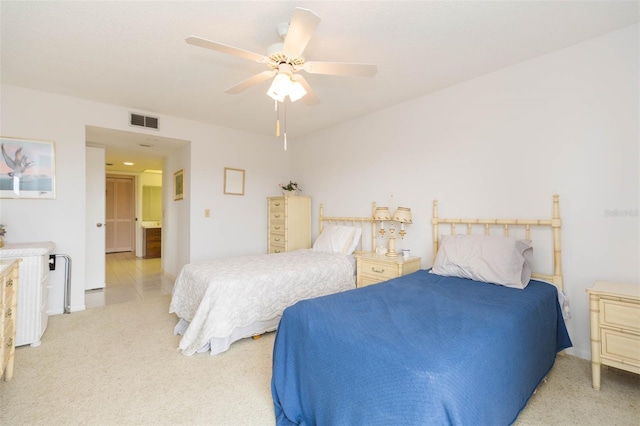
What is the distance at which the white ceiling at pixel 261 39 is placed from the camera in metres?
1.87

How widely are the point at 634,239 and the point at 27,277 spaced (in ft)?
15.7

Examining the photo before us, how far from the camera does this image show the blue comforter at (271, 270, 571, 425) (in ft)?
3.55

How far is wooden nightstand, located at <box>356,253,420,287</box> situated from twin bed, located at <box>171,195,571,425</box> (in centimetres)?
36

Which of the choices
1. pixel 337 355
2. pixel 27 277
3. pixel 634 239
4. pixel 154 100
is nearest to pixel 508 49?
pixel 634 239

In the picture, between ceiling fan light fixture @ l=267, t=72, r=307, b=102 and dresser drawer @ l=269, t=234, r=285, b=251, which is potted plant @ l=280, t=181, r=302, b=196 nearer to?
dresser drawer @ l=269, t=234, r=285, b=251

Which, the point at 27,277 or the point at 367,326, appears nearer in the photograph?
the point at 367,326

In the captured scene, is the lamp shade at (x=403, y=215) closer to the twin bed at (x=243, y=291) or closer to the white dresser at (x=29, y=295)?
the twin bed at (x=243, y=291)

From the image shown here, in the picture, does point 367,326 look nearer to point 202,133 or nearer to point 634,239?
point 634,239

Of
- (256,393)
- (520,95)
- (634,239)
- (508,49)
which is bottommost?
(256,393)

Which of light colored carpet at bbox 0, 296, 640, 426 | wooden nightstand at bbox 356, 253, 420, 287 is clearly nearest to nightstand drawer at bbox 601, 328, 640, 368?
light colored carpet at bbox 0, 296, 640, 426

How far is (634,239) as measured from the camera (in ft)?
6.69

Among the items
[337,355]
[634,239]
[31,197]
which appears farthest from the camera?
[31,197]

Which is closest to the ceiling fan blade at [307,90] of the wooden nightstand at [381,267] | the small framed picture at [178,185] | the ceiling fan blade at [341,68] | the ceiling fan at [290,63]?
the ceiling fan at [290,63]

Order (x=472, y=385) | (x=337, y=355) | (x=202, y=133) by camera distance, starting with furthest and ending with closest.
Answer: (x=202, y=133) → (x=337, y=355) → (x=472, y=385)
